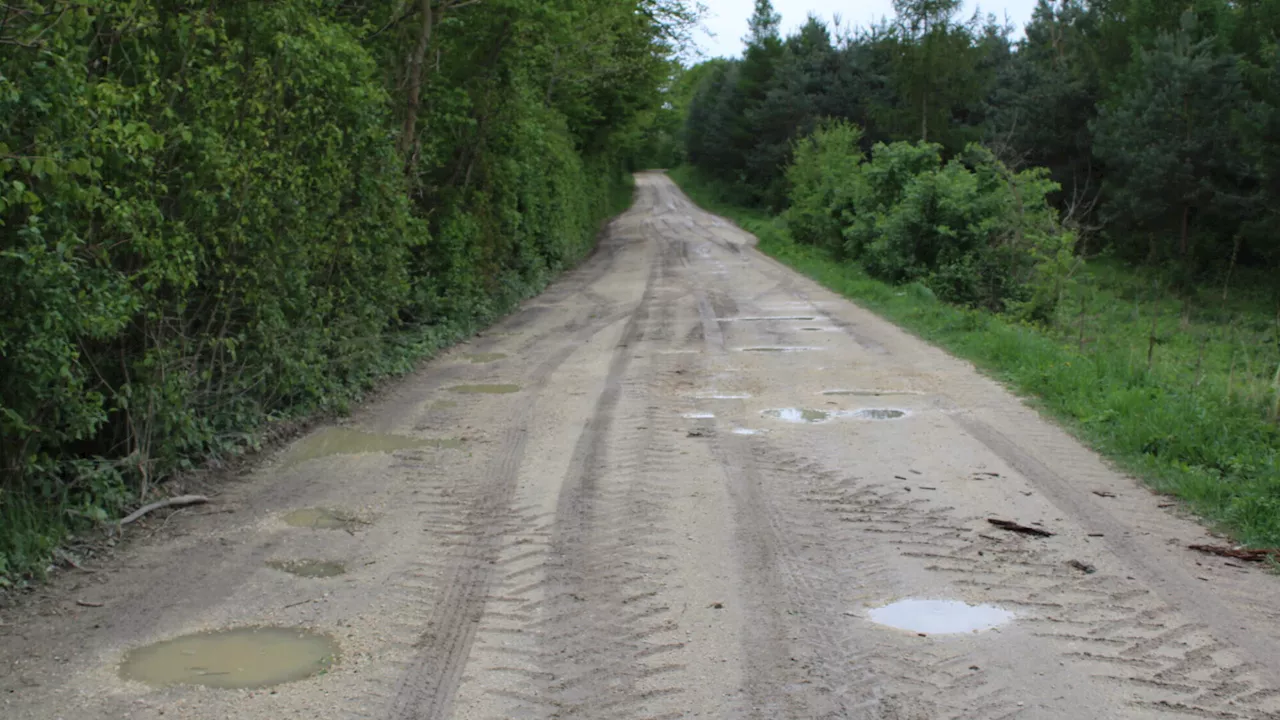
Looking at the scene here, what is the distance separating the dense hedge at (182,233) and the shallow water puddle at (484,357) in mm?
651

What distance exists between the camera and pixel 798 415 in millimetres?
10102

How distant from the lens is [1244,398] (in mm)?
9398

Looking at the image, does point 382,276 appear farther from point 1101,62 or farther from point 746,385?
point 1101,62

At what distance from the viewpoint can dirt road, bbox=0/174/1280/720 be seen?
446 centimetres

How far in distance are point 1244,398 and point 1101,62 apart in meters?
42.7

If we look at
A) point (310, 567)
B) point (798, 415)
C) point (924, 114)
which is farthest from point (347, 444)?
point (924, 114)

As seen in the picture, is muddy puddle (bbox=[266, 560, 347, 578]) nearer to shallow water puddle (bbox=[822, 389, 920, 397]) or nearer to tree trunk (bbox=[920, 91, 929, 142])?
shallow water puddle (bbox=[822, 389, 920, 397])

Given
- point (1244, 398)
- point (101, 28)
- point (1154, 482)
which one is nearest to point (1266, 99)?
point (1244, 398)

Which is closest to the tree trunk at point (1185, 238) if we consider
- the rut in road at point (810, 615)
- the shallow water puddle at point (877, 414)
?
the shallow water puddle at point (877, 414)

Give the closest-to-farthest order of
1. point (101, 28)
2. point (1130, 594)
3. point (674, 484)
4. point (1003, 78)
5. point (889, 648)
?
point (889, 648)
point (1130, 594)
point (101, 28)
point (674, 484)
point (1003, 78)

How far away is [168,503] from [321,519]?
43.6 inches

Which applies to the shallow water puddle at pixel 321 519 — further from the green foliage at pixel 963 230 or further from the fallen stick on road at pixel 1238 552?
the green foliage at pixel 963 230

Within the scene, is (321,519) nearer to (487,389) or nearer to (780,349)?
(487,389)

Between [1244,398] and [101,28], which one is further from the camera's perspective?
[1244,398]
